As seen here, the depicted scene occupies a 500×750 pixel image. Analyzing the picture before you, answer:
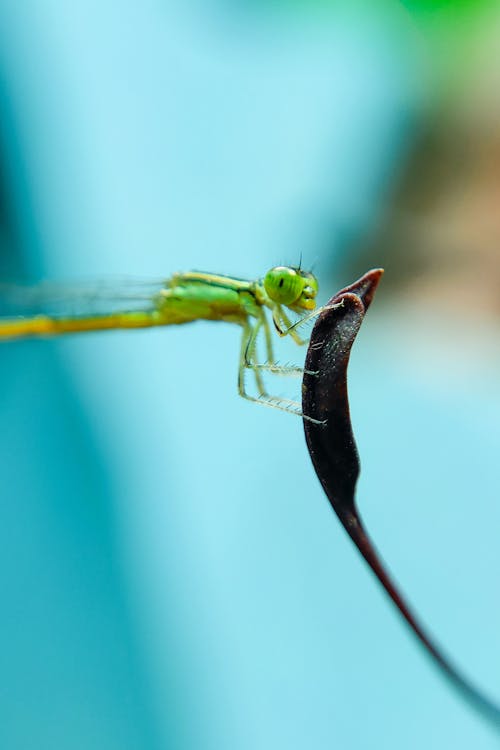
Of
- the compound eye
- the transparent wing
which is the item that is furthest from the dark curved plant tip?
the transparent wing

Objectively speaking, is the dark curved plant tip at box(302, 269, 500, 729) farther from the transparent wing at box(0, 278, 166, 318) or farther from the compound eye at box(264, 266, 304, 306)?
the transparent wing at box(0, 278, 166, 318)

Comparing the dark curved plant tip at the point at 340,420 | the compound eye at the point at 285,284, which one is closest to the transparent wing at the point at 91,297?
the compound eye at the point at 285,284

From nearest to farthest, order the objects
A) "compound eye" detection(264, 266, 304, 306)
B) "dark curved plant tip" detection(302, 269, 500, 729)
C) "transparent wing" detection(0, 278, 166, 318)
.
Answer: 1. "dark curved plant tip" detection(302, 269, 500, 729)
2. "compound eye" detection(264, 266, 304, 306)
3. "transparent wing" detection(0, 278, 166, 318)

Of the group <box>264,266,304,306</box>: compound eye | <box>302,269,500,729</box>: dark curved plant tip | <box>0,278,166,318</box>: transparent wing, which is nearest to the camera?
<box>302,269,500,729</box>: dark curved plant tip

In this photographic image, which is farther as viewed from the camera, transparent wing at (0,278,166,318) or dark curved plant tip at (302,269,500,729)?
transparent wing at (0,278,166,318)

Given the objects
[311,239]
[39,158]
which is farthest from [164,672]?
[39,158]
